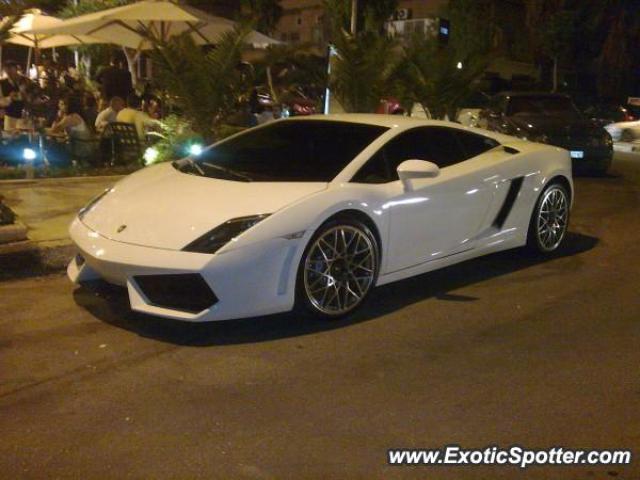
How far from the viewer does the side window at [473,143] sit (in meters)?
6.23

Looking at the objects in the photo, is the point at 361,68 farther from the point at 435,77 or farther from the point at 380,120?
the point at 380,120

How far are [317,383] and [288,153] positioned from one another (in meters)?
2.02

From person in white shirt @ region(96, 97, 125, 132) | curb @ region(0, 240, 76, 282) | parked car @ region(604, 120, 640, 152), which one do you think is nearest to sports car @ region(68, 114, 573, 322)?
curb @ region(0, 240, 76, 282)

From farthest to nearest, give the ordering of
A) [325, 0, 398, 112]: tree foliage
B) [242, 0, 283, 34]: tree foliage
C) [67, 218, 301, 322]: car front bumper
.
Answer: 1. [242, 0, 283, 34]: tree foliage
2. [325, 0, 398, 112]: tree foliage
3. [67, 218, 301, 322]: car front bumper

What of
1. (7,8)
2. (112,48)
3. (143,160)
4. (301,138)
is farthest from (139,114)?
(112,48)

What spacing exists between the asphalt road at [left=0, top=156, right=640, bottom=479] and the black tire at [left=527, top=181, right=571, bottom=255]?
2.60 ft

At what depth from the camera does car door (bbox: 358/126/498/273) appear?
5383 millimetres

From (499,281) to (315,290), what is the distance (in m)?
1.96

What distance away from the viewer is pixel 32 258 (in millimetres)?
6504

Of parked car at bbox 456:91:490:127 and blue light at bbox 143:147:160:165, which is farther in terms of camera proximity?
parked car at bbox 456:91:490:127

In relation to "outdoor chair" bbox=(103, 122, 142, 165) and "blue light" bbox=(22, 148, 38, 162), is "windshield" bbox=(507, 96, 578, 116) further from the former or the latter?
"blue light" bbox=(22, 148, 38, 162)

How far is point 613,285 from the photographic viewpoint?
20.3 feet

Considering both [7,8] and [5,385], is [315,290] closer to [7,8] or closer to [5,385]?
[5,385]

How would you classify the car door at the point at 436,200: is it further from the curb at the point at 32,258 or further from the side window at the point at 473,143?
the curb at the point at 32,258
